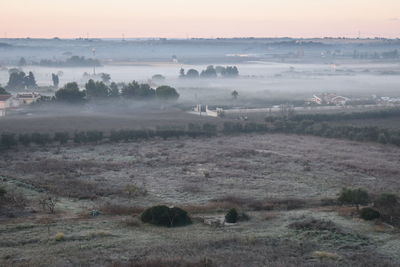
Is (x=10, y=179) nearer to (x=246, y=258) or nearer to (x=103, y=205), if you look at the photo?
(x=103, y=205)

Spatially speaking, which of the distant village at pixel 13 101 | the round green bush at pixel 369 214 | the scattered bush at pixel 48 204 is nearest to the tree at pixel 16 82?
the distant village at pixel 13 101

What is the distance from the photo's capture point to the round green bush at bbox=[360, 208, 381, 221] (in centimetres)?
1390

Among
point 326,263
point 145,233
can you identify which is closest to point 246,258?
point 326,263

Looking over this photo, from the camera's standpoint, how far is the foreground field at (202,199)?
11195mm

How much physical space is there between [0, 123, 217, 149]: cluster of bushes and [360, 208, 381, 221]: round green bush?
54.6ft

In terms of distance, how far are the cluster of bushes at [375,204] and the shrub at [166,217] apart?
14.3 feet

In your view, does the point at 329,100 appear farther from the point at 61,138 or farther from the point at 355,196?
the point at 355,196

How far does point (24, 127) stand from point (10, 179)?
516 inches

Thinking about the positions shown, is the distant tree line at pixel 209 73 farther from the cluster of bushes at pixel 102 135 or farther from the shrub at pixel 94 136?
the shrub at pixel 94 136

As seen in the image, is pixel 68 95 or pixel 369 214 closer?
pixel 369 214

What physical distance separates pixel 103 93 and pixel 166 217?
3050cm

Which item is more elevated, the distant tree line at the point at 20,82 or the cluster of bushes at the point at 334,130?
the distant tree line at the point at 20,82

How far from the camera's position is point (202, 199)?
17000 millimetres

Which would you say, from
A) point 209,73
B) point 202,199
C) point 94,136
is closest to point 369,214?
point 202,199
